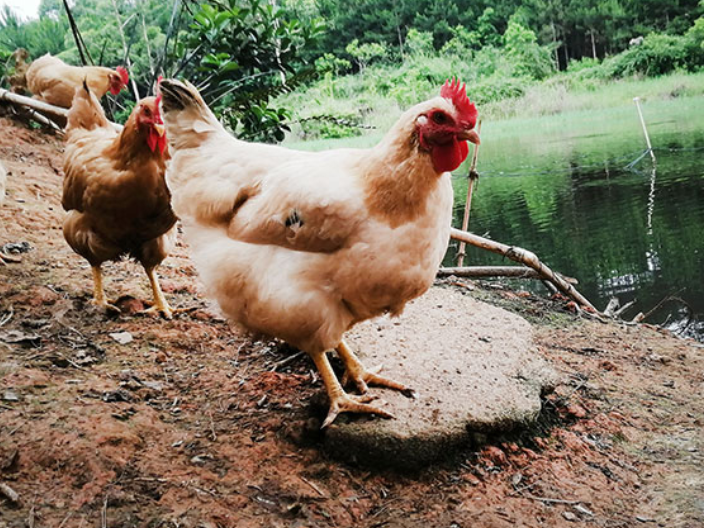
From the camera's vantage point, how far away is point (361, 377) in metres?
2.34

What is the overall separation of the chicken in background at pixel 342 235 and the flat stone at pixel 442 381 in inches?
4.7

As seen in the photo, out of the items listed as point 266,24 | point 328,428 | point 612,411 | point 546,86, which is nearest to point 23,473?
point 328,428

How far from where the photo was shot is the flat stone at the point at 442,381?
81.0 inches

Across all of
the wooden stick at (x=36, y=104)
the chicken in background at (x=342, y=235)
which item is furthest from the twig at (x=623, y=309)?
the wooden stick at (x=36, y=104)

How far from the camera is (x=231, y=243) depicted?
7.32 feet

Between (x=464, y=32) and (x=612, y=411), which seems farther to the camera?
(x=464, y=32)

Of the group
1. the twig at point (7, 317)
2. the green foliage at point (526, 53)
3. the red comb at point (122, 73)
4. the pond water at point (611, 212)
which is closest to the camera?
the twig at point (7, 317)

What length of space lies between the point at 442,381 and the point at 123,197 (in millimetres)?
1961

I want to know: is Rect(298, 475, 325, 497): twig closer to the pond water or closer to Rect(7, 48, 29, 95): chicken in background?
the pond water

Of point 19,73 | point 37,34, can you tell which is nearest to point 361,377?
point 19,73

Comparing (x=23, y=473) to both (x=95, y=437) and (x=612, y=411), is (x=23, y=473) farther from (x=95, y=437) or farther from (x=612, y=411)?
(x=612, y=411)

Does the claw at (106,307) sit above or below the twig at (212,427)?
above

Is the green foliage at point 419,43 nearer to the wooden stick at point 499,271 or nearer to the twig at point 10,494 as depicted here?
the wooden stick at point 499,271

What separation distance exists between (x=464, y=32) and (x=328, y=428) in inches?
825
